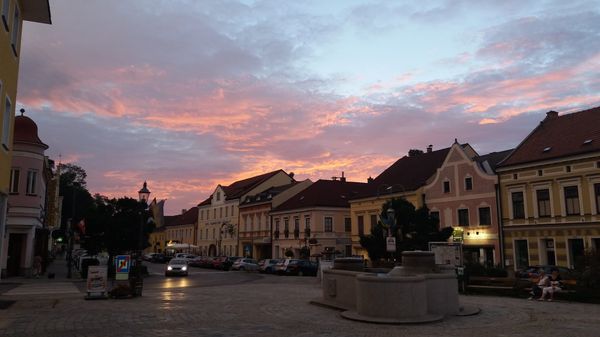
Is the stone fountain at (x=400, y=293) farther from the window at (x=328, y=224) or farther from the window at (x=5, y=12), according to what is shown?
the window at (x=328, y=224)

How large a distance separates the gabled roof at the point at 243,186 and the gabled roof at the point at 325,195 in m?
11.7

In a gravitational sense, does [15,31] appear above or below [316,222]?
above

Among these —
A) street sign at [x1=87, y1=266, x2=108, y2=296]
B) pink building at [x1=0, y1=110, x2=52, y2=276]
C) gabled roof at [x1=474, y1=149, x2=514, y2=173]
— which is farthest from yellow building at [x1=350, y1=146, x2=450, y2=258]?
street sign at [x1=87, y1=266, x2=108, y2=296]

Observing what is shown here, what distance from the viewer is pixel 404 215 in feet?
127

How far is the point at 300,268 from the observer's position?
4625cm

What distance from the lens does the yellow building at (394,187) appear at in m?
48.5

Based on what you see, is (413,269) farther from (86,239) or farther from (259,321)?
(86,239)

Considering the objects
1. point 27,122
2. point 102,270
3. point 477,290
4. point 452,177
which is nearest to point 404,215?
point 452,177

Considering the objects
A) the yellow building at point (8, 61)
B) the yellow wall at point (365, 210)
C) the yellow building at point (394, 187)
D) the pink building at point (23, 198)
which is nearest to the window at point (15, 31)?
the yellow building at point (8, 61)

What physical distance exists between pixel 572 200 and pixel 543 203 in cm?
208

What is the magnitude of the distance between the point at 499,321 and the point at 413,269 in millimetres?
2808

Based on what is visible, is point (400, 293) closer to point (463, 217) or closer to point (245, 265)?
point (463, 217)

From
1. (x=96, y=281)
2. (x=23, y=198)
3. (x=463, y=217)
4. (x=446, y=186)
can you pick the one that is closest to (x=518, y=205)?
(x=463, y=217)

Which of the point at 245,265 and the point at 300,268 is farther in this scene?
the point at 245,265
